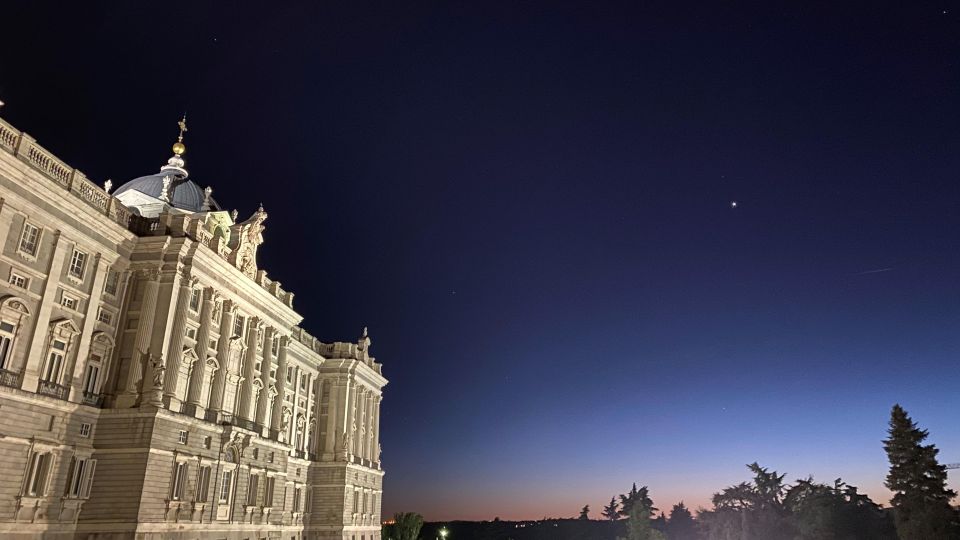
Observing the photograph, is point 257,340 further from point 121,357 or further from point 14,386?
point 14,386

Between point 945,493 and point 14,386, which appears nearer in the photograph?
point 14,386

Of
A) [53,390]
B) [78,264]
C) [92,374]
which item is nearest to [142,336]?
[92,374]

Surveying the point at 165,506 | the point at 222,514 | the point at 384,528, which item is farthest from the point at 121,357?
the point at 384,528

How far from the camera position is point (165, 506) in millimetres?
37062

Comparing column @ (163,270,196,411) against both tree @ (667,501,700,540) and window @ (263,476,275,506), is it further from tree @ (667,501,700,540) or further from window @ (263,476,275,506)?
tree @ (667,501,700,540)

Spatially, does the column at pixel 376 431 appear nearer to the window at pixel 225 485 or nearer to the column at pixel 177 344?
the window at pixel 225 485

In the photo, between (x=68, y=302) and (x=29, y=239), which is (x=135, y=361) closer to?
(x=68, y=302)

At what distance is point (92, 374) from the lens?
37438 millimetres

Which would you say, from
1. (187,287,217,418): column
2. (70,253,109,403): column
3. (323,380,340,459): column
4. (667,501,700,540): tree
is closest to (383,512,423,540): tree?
(323,380,340,459): column

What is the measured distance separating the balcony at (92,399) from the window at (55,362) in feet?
7.63

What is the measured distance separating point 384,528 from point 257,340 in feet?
178

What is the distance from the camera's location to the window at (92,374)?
36.8 metres

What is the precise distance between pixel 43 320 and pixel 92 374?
17.1 feet

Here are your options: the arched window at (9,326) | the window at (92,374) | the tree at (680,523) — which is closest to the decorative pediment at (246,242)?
the window at (92,374)
